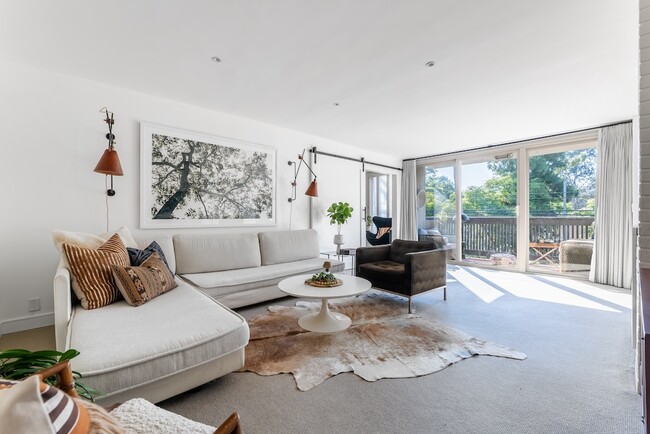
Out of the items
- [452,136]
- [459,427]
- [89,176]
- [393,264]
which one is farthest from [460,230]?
[89,176]

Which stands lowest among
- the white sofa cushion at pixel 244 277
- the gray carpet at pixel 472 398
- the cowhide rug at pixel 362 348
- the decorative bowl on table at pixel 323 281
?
the gray carpet at pixel 472 398

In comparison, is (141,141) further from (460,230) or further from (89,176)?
(460,230)

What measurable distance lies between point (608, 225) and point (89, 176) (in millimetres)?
6376

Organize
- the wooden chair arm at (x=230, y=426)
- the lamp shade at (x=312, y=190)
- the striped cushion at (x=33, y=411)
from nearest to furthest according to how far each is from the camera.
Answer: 1. the striped cushion at (x=33, y=411)
2. the wooden chair arm at (x=230, y=426)
3. the lamp shade at (x=312, y=190)

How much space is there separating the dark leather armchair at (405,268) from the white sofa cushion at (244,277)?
2.15 feet

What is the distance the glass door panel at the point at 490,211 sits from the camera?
4914 millimetres

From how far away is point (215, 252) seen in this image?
3.12 meters

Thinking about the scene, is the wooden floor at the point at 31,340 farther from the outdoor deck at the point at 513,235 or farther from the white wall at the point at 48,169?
the outdoor deck at the point at 513,235

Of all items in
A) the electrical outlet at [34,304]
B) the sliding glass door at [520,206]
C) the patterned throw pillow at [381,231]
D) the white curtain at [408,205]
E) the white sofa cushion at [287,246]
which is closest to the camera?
the electrical outlet at [34,304]

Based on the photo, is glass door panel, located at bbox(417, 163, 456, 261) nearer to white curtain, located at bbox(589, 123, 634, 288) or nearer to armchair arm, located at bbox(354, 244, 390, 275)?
white curtain, located at bbox(589, 123, 634, 288)

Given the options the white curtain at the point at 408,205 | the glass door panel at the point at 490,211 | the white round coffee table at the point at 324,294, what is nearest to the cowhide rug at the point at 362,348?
the white round coffee table at the point at 324,294

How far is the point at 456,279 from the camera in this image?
432 cm

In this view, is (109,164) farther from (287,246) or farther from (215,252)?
(287,246)

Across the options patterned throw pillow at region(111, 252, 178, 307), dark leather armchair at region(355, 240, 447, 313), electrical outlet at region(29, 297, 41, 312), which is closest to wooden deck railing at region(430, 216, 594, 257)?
dark leather armchair at region(355, 240, 447, 313)
